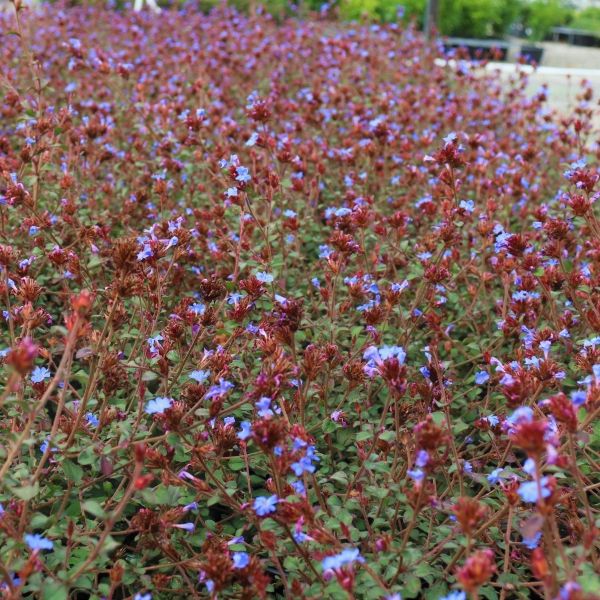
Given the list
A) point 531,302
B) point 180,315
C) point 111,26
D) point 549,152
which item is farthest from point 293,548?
point 111,26

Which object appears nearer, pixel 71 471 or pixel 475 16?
pixel 71 471

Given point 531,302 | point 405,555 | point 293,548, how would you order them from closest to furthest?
point 405,555 → point 293,548 → point 531,302

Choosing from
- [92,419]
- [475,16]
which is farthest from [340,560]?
[475,16]

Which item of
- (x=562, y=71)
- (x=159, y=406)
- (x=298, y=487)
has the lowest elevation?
(x=298, y=487)

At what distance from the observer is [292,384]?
195 centimetres

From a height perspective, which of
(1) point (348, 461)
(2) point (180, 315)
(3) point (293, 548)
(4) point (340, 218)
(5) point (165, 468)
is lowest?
(1) point (348, 461)

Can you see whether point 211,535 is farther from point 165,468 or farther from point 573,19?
point 573,19

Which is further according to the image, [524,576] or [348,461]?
[348,461]

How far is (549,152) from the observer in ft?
15.6

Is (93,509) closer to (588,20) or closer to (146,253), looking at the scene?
(146,253)

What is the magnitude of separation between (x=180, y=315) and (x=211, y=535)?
634 mm

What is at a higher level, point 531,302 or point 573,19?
point 573,19

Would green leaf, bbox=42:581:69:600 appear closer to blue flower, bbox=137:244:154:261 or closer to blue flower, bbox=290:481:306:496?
blue flower, bbox=290:481:306:496

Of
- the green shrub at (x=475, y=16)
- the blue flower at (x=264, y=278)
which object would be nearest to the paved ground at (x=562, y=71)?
the green shrub at (x=475, y=16)
